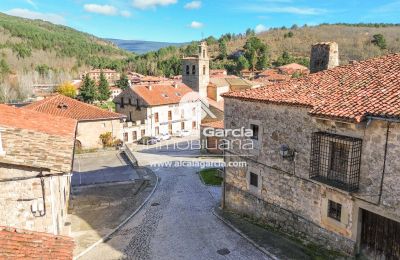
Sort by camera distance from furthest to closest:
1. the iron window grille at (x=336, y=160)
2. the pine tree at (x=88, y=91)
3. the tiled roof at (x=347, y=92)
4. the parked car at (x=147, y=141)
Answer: the pine tree at (x=88, y=91)
the parked car at (x=147, y=141)
the iron window grille at (x=336, y=160)
the tiled roof at (x=347, y=92)

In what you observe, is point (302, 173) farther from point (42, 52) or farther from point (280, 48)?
point (42, 52)

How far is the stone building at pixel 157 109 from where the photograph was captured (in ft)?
144

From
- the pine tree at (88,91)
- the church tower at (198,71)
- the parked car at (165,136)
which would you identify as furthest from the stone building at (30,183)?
the pine tree at (88,91)

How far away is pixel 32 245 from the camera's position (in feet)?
26.3

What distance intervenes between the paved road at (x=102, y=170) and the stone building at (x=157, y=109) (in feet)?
30.8

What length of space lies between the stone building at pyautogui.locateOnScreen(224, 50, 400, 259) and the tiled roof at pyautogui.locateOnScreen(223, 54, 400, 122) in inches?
1.4

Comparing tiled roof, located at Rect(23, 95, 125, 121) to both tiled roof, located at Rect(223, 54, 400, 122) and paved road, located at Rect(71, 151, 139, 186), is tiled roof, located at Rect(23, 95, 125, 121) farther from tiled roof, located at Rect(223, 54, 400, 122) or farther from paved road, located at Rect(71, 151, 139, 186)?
tiled roof, located at Rect(223, 54, 400, 122)

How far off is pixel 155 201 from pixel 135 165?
972cm

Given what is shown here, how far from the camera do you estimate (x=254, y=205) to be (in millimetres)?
16188

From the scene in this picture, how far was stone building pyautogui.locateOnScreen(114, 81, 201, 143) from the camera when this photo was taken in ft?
144

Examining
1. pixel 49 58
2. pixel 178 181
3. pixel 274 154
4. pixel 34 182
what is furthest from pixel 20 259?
pixel 49 58

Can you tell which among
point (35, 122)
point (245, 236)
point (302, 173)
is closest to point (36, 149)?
point (35, 122)

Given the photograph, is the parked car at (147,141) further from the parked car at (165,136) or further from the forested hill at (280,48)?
the forested hill at (280,48)

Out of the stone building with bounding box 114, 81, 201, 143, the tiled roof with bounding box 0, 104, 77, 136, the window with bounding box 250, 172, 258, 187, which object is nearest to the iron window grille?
the window with bounding box 250, 172, 258, 187
